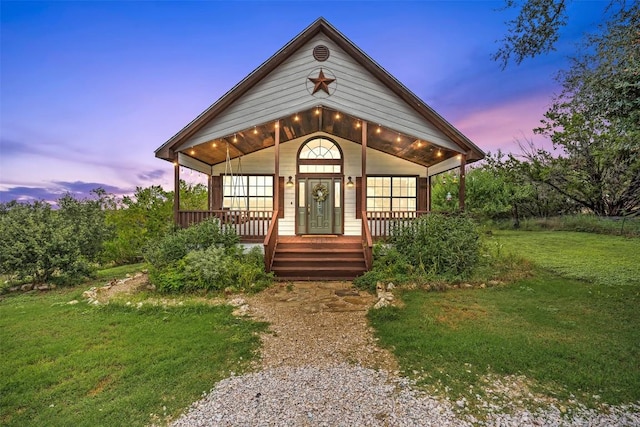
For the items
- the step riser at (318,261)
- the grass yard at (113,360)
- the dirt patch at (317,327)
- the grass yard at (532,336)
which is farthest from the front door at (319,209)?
the grass yard at (113,360)

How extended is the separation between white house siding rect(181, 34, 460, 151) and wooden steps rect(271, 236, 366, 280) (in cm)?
375

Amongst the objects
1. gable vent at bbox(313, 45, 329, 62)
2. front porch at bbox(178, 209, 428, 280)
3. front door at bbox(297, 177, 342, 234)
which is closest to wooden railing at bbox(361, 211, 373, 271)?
front porch at bbox(178, 209, 428, 280)

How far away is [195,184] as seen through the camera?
16.1 m

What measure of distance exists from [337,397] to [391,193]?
357 inches

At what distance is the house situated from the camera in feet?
27.4

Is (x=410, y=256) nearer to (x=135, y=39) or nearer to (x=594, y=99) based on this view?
(x=594, y=99)

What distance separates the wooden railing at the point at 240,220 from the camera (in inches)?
343

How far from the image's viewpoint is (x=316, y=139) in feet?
35.3

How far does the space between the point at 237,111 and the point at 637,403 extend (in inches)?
375

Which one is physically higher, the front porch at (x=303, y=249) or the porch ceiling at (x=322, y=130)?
the porch ceiling at (x=322, y=130)

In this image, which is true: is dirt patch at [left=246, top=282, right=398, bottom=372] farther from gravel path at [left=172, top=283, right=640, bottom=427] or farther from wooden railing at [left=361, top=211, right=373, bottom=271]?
wooden railing at [left=361, top=211, right=373, bottom=271]

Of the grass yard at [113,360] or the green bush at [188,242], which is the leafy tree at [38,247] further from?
the grass yard at [113,360]

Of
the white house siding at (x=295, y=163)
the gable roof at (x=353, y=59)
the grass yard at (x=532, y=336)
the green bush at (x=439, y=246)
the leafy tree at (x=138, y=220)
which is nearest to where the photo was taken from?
the grass yard at (x=532, y=336)

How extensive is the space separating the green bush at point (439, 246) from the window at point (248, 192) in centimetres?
504
